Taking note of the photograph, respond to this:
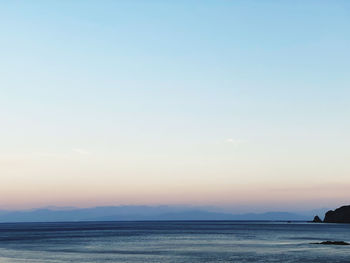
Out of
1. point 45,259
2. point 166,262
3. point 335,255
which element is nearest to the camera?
point 166,262

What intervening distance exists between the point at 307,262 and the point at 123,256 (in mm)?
35384

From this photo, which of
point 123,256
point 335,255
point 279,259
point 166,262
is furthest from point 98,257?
point 335,255

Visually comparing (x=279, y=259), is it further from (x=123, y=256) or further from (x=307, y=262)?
(x=123, y=256)

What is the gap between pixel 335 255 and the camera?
8719cm

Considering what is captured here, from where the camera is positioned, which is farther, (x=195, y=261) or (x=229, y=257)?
(x=229, y=257)

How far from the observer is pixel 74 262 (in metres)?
76.0

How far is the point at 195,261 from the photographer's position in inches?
3012

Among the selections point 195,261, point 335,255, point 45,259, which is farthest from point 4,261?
point 335,255

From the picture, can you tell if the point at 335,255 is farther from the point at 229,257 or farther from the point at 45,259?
the point at 45,259

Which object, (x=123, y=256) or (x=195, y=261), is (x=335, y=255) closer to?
(x=195, y=261)

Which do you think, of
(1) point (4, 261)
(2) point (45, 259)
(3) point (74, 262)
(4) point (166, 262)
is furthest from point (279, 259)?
(1) point (4, 261)

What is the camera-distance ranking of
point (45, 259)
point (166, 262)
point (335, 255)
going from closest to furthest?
point (166, 262) → point (45, 259) → point (335, 255)

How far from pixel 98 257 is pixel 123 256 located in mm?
5077

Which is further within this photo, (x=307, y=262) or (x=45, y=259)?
(x=45, y=259)
